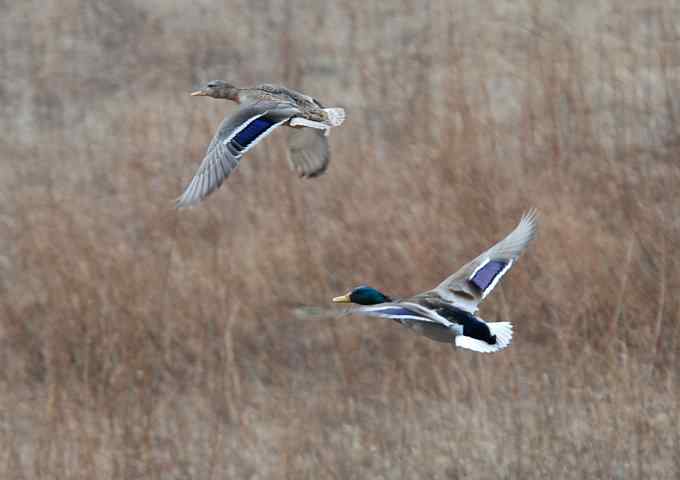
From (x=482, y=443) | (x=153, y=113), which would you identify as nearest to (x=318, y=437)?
(x=482, y=443)

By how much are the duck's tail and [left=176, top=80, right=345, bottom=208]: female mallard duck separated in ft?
3.70

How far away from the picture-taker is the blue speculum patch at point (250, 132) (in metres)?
6.60

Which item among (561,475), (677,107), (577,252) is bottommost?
(561,475)

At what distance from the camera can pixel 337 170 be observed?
9.84 metres

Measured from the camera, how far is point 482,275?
22.4 ft

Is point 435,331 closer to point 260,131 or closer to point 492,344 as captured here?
point 492,344

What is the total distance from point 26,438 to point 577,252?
327 cm

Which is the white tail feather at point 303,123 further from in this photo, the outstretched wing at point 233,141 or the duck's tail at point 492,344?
the duck's tail at point 492,344

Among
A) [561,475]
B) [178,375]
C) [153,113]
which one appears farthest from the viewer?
[153,113]

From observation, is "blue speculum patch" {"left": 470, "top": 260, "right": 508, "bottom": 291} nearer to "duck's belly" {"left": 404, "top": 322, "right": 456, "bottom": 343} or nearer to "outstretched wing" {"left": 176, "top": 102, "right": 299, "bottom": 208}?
"duck's belly" {"left": 404, "top": 322, "right": 456, "bottom": 343}

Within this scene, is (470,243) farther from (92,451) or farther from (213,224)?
(92,451)

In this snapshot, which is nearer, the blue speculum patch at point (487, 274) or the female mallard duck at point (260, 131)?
the female mallard duck at point (260, 131)

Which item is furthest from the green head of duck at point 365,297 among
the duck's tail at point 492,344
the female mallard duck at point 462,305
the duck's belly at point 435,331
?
the duck's tail at point 492,344

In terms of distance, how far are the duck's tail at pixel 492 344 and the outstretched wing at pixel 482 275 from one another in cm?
16
